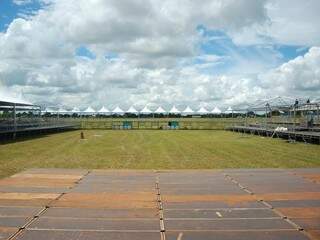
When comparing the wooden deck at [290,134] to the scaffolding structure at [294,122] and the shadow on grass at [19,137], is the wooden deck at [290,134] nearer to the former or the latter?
the scaffolding structure at [294,122]

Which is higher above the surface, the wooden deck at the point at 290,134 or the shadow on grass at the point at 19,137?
the wooden deck at the point at 290,134

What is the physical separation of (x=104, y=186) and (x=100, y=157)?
8009 millimetres

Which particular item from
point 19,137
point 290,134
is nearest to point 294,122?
point 290,134

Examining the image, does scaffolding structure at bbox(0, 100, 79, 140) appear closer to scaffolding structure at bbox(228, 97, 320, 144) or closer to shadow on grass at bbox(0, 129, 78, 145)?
shadow on grass at bbox(0, 129, 78, 145)

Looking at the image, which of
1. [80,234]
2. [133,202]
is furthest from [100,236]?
[133,202]

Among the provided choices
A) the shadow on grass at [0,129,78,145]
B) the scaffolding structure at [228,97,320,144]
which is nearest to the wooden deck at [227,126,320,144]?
the scaffolding structure at [228,97,320,144]

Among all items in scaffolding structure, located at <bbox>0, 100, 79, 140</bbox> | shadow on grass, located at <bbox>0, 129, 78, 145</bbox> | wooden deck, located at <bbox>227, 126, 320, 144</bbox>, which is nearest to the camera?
wooden deck, located at <bbox>227, 126, 320, 144</bbox>

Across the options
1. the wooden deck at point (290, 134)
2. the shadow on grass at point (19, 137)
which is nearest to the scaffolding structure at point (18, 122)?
the shadow on grass at point (19, 137)

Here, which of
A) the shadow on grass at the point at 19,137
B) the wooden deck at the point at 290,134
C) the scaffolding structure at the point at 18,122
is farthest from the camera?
the scaffolding structure at the point at 18,122

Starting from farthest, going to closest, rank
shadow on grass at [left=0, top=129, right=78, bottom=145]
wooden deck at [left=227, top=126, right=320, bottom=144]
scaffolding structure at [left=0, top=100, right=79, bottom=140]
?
1. scaffolding structure at [left=0, top=100, right=79, bottom=140]
2. shadow on grass at [left=0, top=129, right=78, bottom=145]
3. wooden deck at [left=227, top=126, right=320, bottom=144]

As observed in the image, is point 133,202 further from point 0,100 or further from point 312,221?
point 0,100

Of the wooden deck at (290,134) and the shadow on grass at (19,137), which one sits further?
the shadow on grass at (19,137)

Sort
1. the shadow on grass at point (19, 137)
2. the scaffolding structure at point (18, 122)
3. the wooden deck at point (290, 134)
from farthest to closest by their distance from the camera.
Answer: the scaffolding structure at point (18, 122) < the shadow on grass at point (19, 137) < the wooden deck at point (290, 134)

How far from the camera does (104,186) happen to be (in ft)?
38.6
